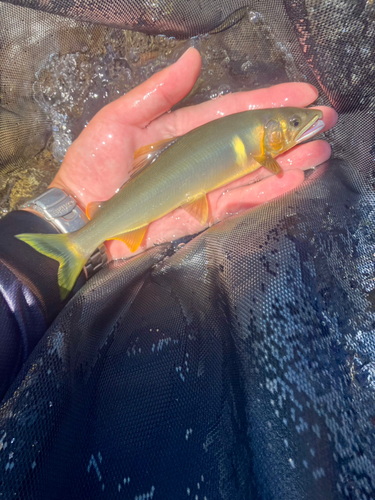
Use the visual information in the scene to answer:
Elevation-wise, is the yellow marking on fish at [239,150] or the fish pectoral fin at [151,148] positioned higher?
the fish pectoral fin at [151,148]

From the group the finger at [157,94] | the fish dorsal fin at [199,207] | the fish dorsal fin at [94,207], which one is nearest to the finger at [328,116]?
Result: the finger at [157,94]

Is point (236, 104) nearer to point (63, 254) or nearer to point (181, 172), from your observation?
point (181, 172)

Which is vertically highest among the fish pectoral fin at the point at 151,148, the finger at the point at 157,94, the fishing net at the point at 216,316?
the finger at the point at 157,94

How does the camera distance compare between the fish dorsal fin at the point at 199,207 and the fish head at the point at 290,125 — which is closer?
the fish head at the point at 290,125

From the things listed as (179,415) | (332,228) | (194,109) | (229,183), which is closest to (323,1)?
(194,109)

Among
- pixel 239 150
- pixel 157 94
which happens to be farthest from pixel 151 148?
pixel 239 150

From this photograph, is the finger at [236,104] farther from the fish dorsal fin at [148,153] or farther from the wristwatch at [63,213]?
the wristwatch at [63,213]

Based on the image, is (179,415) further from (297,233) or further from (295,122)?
(295,122)
